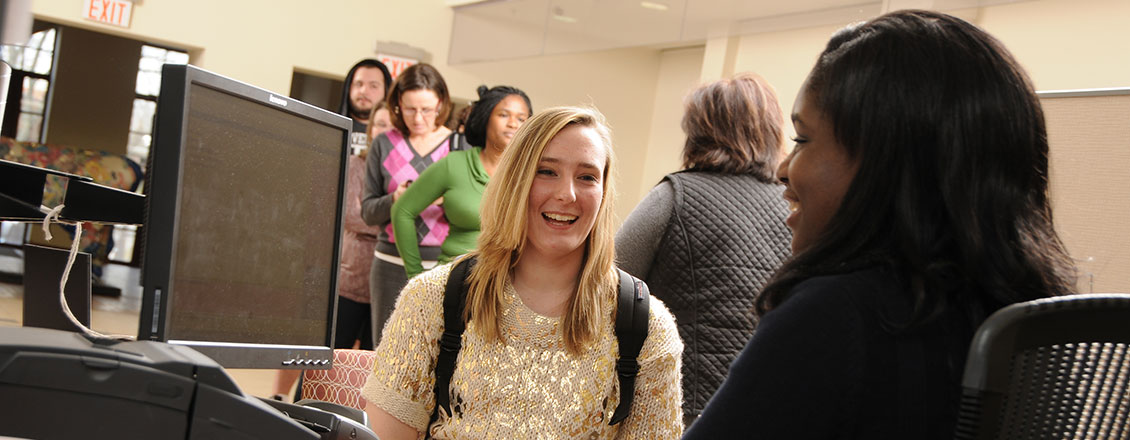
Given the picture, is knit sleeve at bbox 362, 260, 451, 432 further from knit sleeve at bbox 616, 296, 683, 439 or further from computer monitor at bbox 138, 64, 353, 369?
computer monitor at bbox 138, 64, 353, 369

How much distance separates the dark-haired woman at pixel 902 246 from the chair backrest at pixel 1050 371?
0.08 meters

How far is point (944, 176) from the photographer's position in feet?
2.92

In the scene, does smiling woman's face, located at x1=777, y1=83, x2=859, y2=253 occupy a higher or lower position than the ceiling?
lower

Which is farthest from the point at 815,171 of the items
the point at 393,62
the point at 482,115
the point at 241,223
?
the point at 393,62

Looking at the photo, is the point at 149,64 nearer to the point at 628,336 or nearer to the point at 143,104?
the point at 143,104

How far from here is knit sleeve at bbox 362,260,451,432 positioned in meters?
1.97

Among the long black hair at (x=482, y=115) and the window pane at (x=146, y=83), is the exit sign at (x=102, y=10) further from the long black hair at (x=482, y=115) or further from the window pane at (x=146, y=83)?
the window pane at (x=146, y=83)

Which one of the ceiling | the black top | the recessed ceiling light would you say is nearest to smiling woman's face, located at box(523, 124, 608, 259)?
the black top

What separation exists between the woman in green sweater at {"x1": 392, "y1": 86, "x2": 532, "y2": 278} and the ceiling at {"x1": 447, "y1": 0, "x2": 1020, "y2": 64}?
216 centimetres

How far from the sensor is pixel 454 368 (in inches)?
77.7

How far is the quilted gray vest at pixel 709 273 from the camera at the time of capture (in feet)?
8.43

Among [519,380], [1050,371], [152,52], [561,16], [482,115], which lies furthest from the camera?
[152,52]

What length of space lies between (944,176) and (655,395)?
1213 mm

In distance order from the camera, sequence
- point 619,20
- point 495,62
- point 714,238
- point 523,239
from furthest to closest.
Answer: point 495,62 → point 619,20 → point 714,238 → point 523,239
